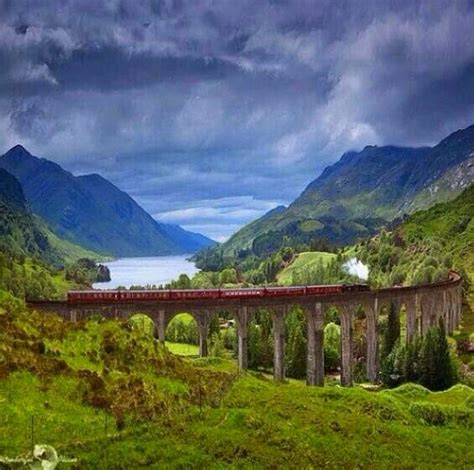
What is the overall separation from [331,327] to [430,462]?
270ft

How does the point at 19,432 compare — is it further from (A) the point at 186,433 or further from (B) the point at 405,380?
(B) the point at 405,380

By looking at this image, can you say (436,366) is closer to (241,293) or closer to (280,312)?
(280,312)

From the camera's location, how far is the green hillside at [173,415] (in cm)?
3209

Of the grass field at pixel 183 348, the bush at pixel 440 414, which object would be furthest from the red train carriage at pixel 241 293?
the bush at pixel 440 414

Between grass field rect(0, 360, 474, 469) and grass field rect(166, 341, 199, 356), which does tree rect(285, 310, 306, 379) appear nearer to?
grass field rect(166, 341, 199, 356)

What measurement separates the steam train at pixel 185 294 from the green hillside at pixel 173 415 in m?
31.7

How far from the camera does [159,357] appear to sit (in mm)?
49219

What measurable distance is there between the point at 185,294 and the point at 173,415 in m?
53.2

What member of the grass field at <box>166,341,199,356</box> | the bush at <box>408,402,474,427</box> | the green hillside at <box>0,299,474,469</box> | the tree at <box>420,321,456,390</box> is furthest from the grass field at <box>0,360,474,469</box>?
the grass field at <box>166,341,199,356</box>

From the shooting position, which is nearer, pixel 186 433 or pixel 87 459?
pixel 87 459

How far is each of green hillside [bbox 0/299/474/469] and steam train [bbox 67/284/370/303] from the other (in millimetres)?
31674

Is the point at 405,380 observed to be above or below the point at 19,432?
below

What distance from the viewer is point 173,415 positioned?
36375 mm

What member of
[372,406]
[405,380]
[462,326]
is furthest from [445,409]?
[462,326]
